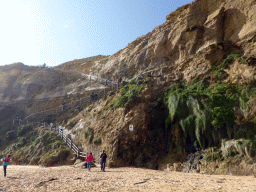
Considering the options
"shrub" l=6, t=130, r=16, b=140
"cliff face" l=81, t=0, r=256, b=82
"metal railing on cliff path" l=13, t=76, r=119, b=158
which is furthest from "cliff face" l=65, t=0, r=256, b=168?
"shrub" l=6, t=130, r=16, b=140

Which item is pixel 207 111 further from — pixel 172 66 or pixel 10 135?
pixel 10 135

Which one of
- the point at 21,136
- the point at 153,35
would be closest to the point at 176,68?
the point at 153,35

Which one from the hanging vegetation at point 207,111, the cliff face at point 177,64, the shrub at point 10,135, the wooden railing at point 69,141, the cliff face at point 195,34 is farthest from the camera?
the shrub at point 10,135

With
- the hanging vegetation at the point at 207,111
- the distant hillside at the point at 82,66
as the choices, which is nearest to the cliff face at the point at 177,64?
the hanging vegetation at the point at 207,111

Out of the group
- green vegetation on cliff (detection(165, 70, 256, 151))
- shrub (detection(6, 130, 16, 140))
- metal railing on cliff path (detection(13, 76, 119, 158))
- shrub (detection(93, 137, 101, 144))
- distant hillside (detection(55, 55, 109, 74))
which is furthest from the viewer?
distant hillside (detection(55, 55, 109, 74))

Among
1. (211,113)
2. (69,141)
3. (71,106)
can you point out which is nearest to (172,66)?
(211,113)

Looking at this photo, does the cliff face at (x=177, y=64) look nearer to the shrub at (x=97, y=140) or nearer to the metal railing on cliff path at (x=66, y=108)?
the shrub at (x=97, y=140)

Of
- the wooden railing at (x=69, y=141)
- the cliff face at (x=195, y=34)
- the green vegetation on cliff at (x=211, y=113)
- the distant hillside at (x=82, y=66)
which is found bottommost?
the wooden railing at (x=69, y=141)

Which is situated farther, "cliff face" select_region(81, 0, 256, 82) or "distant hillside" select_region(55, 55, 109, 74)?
"distant hillside" select_region(55, 55, 109, 74)

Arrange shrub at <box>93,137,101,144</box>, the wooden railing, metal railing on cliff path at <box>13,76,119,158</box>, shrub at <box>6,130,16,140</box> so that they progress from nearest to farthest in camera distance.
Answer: shrub at <box>93,137,101,144</box> → the wooden railing → metal railing on cliff path at <box>13,76,119,158</box> → shrub at <box>6,130,16,140</box>

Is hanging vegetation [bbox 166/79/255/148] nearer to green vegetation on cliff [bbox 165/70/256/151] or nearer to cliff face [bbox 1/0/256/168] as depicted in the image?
green vegetation on cliff [bbox 165/70/256/151]

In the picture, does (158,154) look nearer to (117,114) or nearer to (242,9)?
(117,114)

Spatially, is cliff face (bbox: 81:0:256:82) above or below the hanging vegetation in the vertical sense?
above

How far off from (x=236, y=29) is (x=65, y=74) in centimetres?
3492
